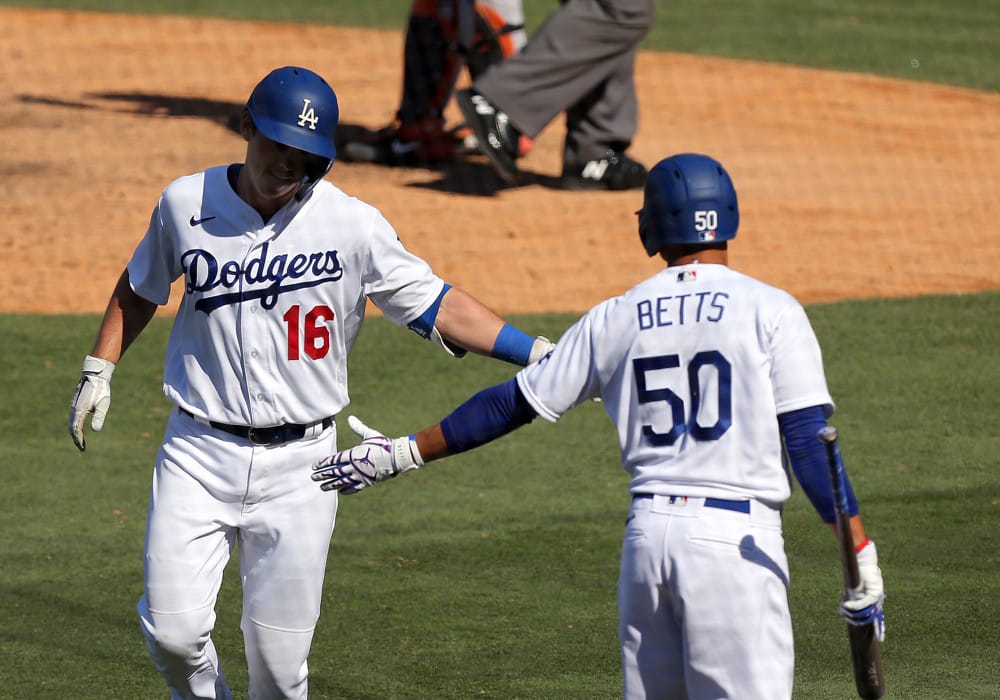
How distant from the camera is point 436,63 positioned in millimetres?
12906

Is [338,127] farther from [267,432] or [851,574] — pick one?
[851,574]

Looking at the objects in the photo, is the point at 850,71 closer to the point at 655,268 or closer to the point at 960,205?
the point at 960,205

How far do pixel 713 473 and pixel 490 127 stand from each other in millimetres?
8593

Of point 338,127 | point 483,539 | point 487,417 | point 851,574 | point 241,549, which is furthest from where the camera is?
point 338,127

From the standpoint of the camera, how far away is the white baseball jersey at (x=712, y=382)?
3.48 meters

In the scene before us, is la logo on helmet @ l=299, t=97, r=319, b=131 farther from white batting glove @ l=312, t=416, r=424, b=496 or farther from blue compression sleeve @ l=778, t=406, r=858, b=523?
blue compression sleeve @ l=778, t=406, r=858, b=523

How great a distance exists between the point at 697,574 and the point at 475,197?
29.2 ft

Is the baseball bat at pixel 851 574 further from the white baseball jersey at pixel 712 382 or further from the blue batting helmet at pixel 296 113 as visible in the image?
the blue batting helmet at pixel 296 113

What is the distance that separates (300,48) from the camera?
17734mm

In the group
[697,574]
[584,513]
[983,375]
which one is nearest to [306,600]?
[697,574]

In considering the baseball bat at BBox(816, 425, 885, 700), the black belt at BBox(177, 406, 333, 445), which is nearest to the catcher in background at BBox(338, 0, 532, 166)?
the black belt at BBox(177, 406, 333, 445)

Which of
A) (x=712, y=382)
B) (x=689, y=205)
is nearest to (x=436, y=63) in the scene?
(x=689, y=205)

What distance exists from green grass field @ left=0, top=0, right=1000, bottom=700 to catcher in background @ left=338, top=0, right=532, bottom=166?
3.88 m

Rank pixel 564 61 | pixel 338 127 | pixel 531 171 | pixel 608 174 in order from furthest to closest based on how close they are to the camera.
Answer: pixel 338 127
pixel 531 171
pixel 608 174
pixel 564 61
